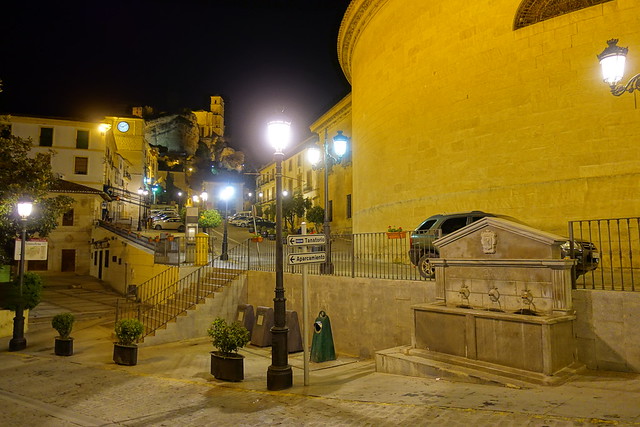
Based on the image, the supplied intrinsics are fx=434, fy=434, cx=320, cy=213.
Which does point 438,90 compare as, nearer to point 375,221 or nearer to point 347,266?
point 375,221

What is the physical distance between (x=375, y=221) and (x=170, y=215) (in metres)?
29.9

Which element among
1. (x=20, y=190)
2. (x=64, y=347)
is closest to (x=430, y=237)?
(x=64, y=347)

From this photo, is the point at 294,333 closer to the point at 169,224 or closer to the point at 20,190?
the point at 20,190

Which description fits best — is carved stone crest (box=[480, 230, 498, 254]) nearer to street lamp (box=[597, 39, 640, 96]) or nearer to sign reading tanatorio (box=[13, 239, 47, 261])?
street lamp (box=[597, 39, 640, 96])

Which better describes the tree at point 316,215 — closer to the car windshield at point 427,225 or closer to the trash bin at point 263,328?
the trash bin at point 263,328

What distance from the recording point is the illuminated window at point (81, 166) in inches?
1347

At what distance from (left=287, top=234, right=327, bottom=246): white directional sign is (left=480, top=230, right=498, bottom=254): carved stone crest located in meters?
2.89

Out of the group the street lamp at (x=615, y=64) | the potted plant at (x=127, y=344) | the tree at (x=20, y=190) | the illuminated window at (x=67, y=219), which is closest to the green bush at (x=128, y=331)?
the potted plant at (x=127, y=344)

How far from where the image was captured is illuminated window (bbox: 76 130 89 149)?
34.2 meters

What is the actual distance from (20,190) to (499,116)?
15.7 meters

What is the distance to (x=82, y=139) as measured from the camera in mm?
34312

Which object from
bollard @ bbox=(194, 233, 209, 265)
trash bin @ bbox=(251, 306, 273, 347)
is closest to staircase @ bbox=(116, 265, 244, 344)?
bollard @ bbox=(194, 233, 209, 265)

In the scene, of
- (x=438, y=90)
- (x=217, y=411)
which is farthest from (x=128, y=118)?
(x=217, y=411)

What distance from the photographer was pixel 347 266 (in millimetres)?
13445
